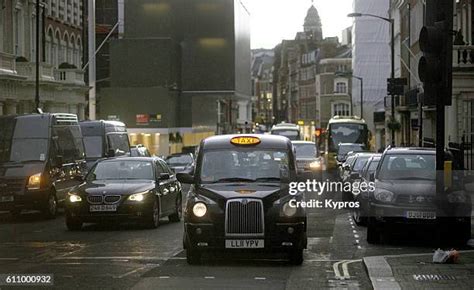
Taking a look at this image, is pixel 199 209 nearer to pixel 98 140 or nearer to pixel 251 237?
pixel 251 237

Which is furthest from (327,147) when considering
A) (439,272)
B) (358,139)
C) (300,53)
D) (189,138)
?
(300,53)

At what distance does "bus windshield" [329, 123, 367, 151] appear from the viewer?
63688mm

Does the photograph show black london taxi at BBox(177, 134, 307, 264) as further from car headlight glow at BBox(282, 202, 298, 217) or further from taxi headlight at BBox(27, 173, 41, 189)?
taxi headlight at BBox(27, 173, 41, 189)

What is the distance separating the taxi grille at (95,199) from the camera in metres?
20.5

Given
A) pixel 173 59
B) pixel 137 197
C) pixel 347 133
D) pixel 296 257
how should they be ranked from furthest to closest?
1. pixel 173 59
2. pixel 347 133
3. pixel 137 197
4. pixel 296 257

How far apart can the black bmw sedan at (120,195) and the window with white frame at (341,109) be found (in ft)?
385

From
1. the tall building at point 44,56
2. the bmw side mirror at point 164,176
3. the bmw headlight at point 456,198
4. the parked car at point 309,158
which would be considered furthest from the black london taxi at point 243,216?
the tall building at point 44,56

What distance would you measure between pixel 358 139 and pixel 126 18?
20.0 m

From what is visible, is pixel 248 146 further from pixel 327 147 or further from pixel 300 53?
pixel 300 53

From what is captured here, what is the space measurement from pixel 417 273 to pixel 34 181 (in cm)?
1453

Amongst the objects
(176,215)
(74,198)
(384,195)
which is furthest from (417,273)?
(176,215)

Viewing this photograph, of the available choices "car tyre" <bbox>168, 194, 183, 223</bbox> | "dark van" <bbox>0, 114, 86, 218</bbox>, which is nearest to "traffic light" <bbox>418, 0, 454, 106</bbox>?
"car tyre" <bbox>168, 194, 183, 223</bbox>

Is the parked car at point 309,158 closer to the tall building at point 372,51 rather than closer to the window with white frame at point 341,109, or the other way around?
the tall building at point 372,51

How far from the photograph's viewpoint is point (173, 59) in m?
70.1
